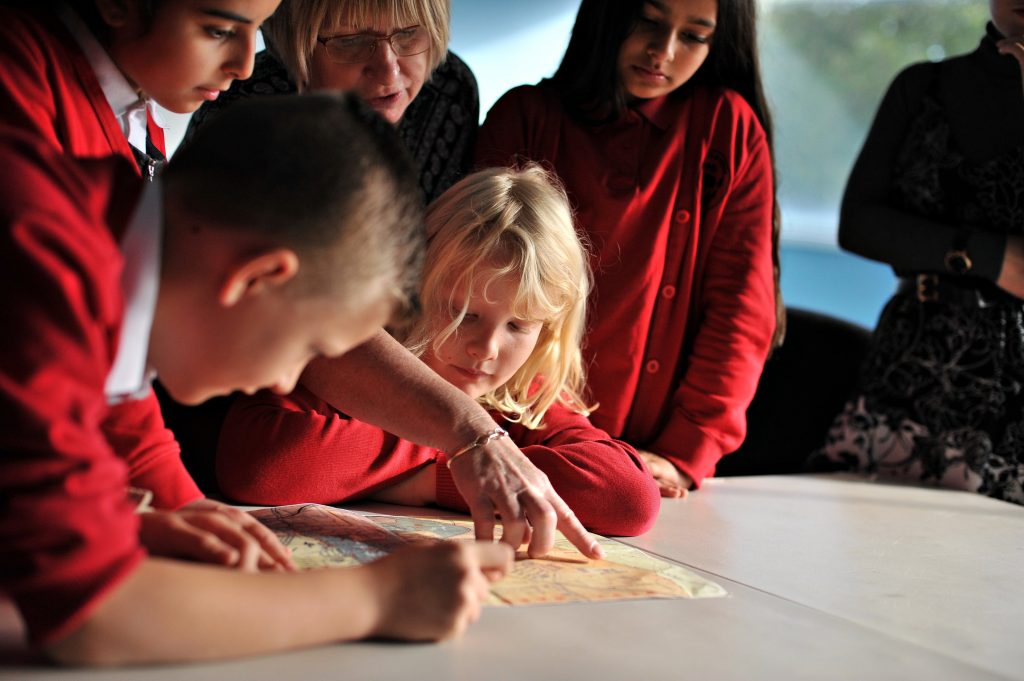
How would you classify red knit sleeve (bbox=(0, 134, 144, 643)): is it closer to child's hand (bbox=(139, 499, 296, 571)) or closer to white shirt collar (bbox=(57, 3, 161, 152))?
child's hand (bbox=(139, 499, 296, 571))

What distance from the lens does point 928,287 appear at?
2.15 m

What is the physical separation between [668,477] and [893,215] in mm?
758

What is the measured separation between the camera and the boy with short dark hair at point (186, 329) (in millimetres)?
707

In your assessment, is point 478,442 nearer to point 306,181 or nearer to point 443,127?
point 306,181

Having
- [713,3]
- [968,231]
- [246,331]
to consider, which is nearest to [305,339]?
[246,331]

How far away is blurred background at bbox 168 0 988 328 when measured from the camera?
6.32 meters

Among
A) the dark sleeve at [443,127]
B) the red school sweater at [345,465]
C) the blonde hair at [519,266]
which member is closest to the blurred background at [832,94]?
the dark sleeve at [443,127]

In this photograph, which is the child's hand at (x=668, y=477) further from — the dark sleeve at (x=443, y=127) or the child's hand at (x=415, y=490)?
the dark sleeve at (x=443, y=127)

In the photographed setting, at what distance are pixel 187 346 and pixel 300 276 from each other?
0.37 feet

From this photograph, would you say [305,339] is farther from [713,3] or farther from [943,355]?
[943,355]

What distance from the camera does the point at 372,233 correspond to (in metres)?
0.86

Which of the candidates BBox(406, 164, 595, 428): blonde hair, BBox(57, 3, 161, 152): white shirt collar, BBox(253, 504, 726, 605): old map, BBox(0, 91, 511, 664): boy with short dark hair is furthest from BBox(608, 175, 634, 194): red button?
BBox(0, 91, 511, 664): boy with short dark hair

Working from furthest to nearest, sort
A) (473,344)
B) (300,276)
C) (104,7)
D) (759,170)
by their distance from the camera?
1. (759,170)
2. (473,344)
3. (104,7)
4. (300,276)

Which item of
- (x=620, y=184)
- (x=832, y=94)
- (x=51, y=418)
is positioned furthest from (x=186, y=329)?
(x=832, y=94)
